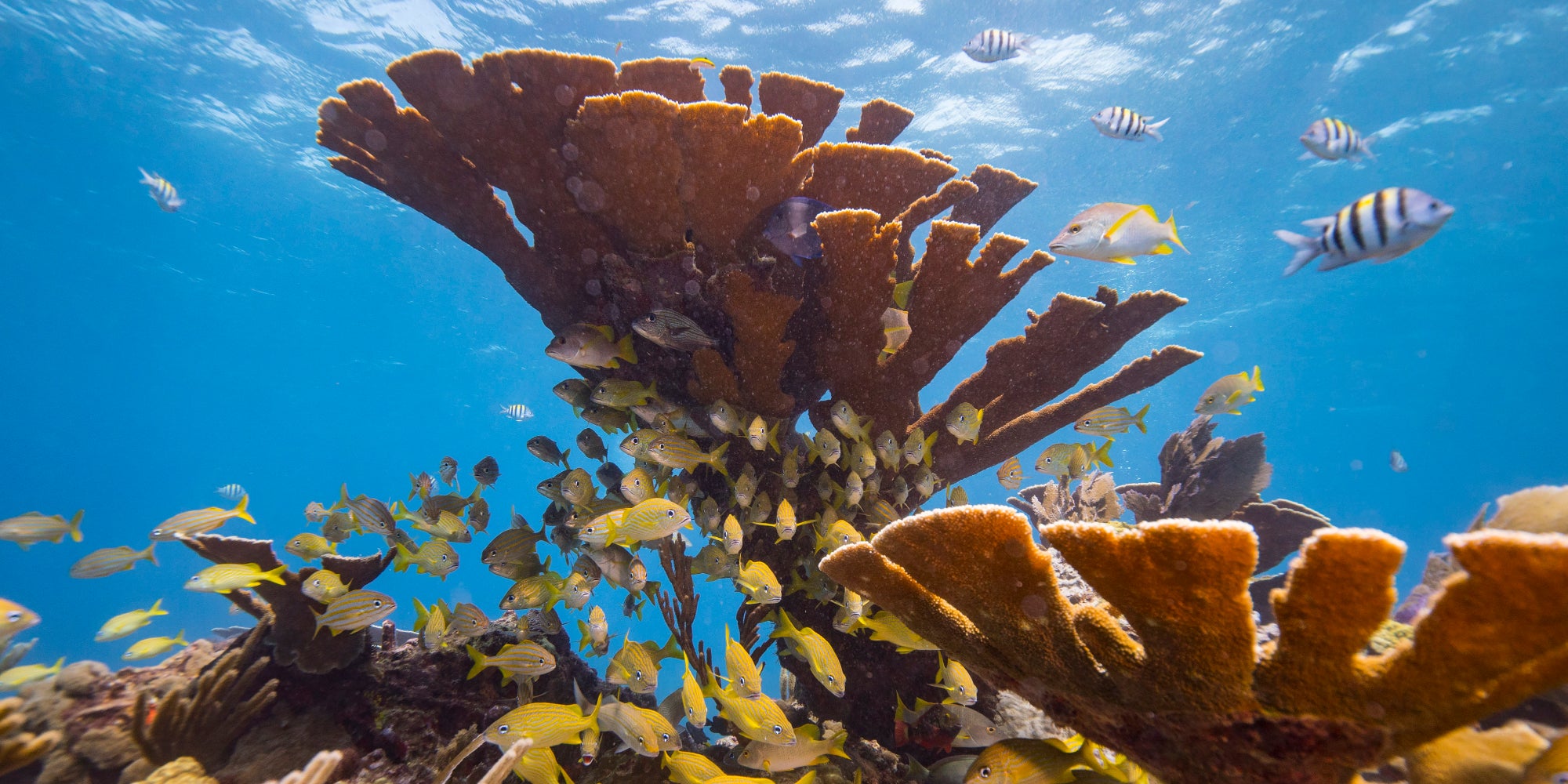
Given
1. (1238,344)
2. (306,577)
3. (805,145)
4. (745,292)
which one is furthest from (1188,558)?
(1238,344)

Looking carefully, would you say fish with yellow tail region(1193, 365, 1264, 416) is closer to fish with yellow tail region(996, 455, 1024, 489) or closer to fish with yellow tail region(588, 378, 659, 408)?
fish with yellow tail region(996, 455, 1024, 489)

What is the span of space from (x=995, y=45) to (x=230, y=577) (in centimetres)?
851

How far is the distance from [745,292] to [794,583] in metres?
1.87

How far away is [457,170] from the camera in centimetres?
347

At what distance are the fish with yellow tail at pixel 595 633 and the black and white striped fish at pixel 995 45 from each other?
280 inches

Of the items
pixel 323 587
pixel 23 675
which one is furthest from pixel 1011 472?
pixel 23 675

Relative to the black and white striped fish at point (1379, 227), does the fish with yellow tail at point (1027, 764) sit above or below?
below

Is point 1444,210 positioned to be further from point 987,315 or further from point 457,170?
point 457,170

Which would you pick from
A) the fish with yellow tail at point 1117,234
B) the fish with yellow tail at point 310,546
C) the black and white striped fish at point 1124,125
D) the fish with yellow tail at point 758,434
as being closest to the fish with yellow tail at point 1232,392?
the fish with yellow tail at point 1117,234

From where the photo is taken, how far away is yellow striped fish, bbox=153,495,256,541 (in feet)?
12.0

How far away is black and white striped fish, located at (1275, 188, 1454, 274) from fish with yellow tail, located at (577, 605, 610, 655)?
438 centimetres

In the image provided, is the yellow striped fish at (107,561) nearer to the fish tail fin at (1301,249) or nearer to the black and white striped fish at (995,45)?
the fish tail fin at (1301,249)

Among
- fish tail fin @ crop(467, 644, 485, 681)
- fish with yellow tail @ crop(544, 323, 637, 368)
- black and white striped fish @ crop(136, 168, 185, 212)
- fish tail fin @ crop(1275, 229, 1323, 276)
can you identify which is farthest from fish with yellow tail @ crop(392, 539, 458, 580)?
black and white striped fish @ crop(136, 168, 185, 212)

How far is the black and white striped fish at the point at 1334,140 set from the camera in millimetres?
5523
